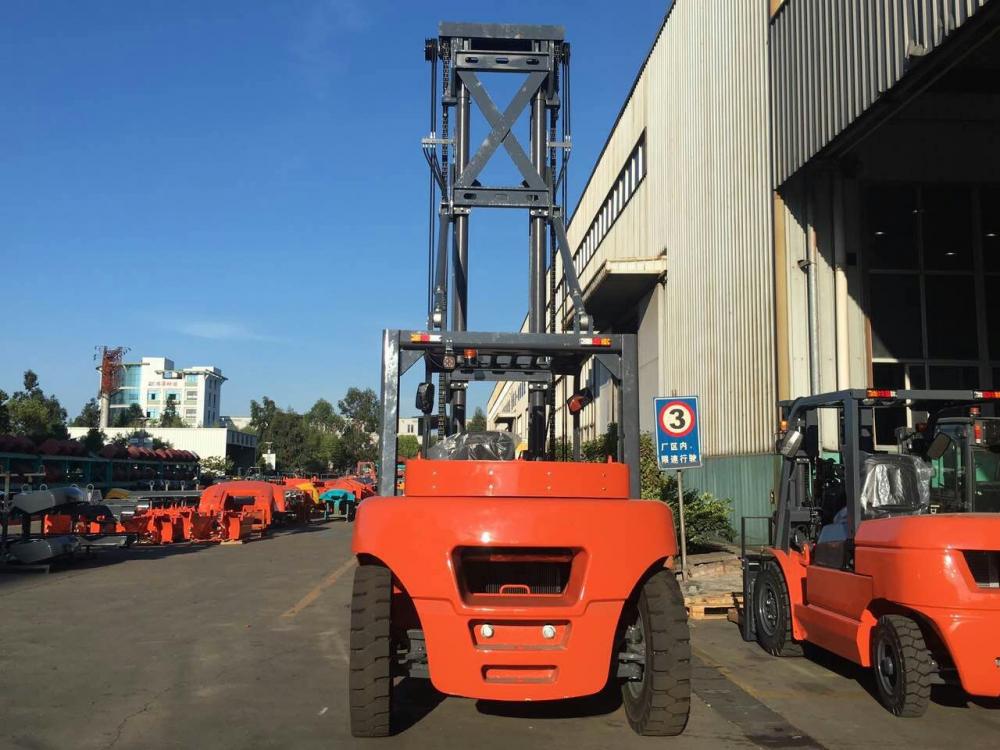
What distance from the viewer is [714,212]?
61.3 feet

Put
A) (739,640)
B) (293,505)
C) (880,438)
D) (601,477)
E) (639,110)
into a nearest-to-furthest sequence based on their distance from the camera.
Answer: (601,477) < (739,640) < (880,438) < (639,110) < (293,505)

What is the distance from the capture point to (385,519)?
5.18 metres

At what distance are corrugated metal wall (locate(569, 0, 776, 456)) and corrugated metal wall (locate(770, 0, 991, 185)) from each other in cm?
121

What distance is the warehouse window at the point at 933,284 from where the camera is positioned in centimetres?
1616

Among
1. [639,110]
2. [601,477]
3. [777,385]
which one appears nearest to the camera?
[601,477]

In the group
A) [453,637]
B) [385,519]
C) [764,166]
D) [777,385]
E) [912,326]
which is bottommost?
[453,637]

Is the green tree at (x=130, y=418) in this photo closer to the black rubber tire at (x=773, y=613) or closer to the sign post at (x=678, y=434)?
the sign post at (x=678, y=434)

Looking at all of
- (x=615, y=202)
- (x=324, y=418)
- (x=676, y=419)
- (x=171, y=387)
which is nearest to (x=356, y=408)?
(x=324, y=418)

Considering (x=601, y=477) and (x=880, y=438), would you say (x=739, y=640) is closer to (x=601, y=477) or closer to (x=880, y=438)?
(x=601, y=477)

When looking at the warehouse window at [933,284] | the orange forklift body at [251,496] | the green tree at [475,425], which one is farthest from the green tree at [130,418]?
the warehouse window at [933,284]

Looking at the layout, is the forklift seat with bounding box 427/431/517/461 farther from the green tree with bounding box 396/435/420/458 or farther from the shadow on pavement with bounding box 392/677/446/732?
the shadow on pavement with bounding box 392/677/446/732

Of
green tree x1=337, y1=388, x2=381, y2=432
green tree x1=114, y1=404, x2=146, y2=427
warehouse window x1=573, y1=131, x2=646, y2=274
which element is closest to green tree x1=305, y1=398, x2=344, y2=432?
green tree x1=337, y1=388, x2=381, y2=432

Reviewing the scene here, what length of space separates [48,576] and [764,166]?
14.8 metres

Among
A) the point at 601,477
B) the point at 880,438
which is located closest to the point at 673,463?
the point at 880,438
